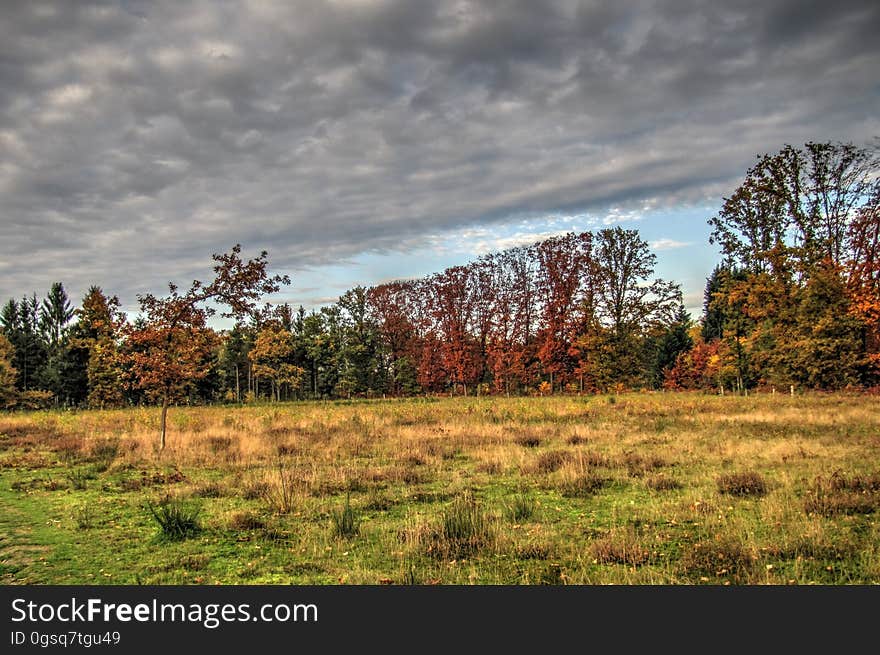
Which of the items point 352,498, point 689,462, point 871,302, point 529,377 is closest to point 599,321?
point 529,377

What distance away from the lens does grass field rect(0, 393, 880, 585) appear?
19.5ft

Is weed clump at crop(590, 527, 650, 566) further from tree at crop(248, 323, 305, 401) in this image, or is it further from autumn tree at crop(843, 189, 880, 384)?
tree at crop(248, 323, 305, 401)

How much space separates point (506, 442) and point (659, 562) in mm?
10270

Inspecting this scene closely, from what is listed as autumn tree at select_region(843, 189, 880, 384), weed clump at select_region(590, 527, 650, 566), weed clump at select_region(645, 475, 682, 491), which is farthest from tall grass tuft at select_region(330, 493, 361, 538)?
autumn tree at select_region(843, 189, 880, 384)

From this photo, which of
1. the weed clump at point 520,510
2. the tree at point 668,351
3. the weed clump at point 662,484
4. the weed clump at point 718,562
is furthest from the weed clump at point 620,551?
the tree at point 668,351

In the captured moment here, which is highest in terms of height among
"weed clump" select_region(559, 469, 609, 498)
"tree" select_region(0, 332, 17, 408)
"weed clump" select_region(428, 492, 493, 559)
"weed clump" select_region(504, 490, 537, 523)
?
"tree" select_region(0, 332, 17, 408)

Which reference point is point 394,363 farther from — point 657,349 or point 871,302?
point 871,302

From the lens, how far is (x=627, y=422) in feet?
67.4

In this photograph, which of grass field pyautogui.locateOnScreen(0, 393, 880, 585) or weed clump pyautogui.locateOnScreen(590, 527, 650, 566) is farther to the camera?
weed clump pyautogui.locateOnScreen(590, 527, 650, 566)

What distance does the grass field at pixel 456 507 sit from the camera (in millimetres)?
5957

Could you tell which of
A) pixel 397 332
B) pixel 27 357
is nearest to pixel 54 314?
pixel 27 357

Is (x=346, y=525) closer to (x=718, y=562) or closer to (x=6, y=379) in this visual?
(x=718, y=562)

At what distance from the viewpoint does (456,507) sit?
8.20 meters

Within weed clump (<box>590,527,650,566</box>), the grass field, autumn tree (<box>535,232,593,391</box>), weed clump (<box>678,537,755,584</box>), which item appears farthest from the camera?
autumn tree (<box>535,232,593,391</box>)
